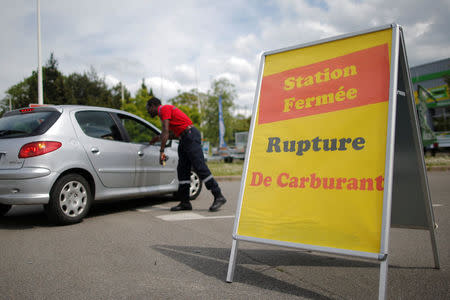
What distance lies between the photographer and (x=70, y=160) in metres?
4.84

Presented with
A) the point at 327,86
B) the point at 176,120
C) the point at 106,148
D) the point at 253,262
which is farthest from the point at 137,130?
the point at 327,86

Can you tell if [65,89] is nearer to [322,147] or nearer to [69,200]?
[69,200]

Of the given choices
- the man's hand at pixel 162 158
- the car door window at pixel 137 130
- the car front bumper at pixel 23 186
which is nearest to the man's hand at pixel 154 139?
the car door window at pixel 137 130

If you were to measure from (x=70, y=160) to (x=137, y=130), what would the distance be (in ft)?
6.02

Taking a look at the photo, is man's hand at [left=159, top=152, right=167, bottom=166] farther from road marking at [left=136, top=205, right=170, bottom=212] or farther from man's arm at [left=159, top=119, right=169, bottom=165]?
road marking at [left=136, top=205, right=170, bottom=212]

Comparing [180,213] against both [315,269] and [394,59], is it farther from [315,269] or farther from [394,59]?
[394,59]

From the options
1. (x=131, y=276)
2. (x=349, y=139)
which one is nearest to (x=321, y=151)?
(x=349, y=139)

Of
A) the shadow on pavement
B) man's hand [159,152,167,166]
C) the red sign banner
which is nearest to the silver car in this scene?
man's hand [159,152,167,166]

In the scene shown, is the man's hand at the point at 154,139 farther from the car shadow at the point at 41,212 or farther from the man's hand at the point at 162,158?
the car shadow at the point at 41,212

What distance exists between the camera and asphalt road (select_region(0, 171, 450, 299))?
104 inches

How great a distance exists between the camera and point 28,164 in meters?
4.51

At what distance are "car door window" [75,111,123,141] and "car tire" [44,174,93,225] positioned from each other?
2.38 feet

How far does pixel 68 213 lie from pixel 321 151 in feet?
11.5

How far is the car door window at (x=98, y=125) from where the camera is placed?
5302 mm
